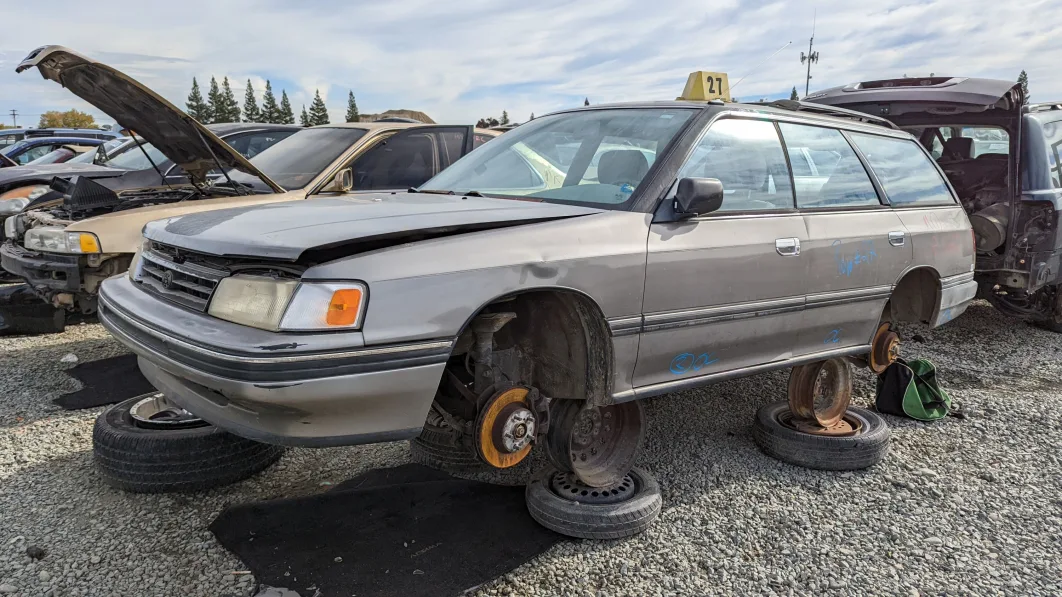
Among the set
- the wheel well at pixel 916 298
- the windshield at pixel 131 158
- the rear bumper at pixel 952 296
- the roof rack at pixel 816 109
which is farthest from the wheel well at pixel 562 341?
the windshield at pixel 131 158

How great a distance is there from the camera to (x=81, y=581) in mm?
2348

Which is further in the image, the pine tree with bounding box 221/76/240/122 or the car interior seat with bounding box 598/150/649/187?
the pine tree with bounding box 221/76/240/122

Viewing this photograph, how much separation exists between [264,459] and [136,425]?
0.60 m

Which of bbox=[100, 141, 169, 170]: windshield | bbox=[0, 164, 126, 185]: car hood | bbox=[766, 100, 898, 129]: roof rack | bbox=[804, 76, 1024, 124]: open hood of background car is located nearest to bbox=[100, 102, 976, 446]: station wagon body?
bbox=[766, 100, 898, 129]: roof rack

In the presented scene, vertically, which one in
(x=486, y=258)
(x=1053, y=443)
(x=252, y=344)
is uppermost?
(x=486, y=258)

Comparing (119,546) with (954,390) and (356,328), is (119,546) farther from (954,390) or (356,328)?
(954,390)

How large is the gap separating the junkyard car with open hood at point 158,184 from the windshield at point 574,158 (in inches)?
51.9

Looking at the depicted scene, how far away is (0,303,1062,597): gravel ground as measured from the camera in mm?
2471

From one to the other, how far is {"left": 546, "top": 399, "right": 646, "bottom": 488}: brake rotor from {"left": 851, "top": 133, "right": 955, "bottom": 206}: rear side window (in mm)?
2040

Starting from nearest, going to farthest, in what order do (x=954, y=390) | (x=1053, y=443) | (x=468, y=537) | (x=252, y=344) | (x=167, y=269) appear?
1. (x=252, y=344)
2. (x=167, y=269)
3. (x=468, y=537)
4. (x=1053, y=443)
5. (x=954, y=390)

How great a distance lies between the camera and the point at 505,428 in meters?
2.46

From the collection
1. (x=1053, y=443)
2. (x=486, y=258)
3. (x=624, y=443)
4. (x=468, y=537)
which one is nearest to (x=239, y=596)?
(x=468, y=537)

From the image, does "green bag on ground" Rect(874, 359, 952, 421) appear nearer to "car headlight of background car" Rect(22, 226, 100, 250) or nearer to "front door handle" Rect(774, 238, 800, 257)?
"front door handle" Rect(774, 238, 800, 257)

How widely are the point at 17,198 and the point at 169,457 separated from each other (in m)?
5.37
